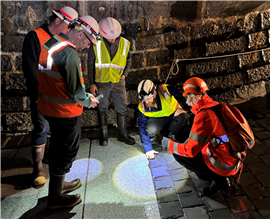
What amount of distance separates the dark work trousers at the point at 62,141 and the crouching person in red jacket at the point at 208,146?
1227 millimetres

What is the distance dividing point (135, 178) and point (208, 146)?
1.20m

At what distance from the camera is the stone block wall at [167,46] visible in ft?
13.0

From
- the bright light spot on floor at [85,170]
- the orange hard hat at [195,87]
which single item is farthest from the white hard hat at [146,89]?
the bright light spot on floor at [85,170]

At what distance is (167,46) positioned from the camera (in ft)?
14.9

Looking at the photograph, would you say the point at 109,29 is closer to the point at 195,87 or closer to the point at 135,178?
the point at 195,87

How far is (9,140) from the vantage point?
4.41 metres

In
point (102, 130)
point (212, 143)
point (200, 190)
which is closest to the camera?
point (212, 143)

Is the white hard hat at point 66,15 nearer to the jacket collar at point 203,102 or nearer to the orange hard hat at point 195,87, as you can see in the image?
the orange hard hat at point 195,87

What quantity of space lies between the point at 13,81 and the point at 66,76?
2647 mm

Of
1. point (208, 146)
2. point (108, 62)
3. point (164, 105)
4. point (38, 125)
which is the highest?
point (108, 62)

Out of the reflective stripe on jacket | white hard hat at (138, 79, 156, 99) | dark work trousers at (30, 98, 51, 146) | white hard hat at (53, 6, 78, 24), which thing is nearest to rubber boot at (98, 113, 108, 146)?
the reflective stripe on jacket

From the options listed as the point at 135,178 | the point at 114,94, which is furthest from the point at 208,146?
the point at 114,94

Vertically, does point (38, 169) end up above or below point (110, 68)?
below

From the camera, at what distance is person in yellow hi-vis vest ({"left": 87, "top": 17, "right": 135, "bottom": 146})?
3633 millimetres
